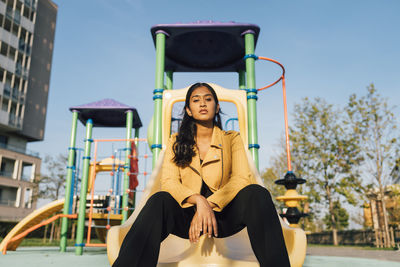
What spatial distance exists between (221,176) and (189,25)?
392 centimetres

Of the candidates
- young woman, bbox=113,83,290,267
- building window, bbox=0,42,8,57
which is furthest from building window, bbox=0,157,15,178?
young woman, bbox=113,83,290,267

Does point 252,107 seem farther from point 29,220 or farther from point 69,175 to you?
point 29,220

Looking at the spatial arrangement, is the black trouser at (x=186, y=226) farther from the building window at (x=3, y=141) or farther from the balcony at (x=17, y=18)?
the balcony at (x=17, y=18)

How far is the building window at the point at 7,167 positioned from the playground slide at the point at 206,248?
113 ft

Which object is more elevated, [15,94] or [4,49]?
[4,49]

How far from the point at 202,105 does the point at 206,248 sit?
1.04 m

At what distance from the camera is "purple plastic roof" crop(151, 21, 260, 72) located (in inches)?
204

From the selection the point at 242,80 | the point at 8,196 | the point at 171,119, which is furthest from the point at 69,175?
the point at 8,196

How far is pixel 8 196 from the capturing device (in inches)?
1198

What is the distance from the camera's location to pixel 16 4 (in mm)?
32406

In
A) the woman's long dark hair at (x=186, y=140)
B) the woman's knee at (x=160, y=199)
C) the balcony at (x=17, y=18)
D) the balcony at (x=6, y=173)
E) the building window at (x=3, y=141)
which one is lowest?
the woman's knee at (x=160, y=199)

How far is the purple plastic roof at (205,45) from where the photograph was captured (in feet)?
17.0

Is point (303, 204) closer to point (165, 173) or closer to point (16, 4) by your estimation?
point (165, 173)

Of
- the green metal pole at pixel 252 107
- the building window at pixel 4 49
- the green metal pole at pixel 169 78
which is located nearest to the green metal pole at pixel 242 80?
the green metal pole at pixel 169 78
